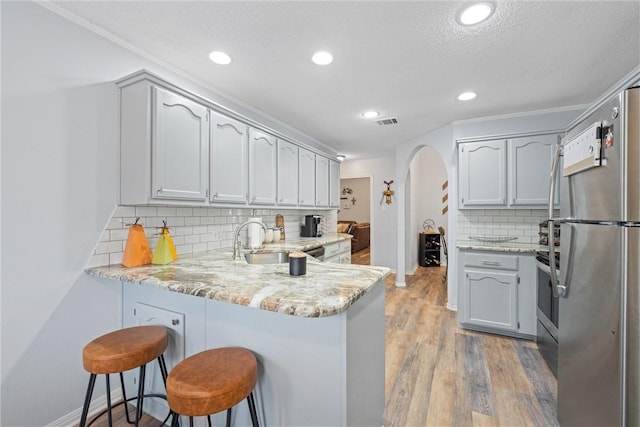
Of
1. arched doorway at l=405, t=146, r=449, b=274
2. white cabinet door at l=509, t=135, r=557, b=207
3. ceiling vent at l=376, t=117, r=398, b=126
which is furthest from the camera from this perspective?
arched doorway at l=405, t=146, r=449, b=274

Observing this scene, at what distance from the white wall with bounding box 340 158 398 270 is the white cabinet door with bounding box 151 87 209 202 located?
14.5ft

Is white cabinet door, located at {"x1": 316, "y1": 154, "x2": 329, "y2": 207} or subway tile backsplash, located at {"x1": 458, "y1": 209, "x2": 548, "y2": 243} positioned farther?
white cabinet door, located at {"x1": 316, "y1": 154, "x2": 329, "y2": 207}

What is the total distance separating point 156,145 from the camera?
5.93 ft

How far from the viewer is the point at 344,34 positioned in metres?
1.77

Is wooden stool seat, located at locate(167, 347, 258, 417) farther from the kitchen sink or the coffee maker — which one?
the coffee maker

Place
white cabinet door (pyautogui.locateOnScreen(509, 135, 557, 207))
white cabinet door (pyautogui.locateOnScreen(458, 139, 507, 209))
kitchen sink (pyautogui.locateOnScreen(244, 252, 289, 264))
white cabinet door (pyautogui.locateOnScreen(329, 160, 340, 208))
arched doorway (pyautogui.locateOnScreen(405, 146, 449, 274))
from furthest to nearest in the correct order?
1. arched doorway (pyautogui.locateOnScreen(405, 146, 449, 274))
2. white cabinet door (pyautogui.locateOnScreen(329, 160, 340, 208))
3. white cabinet door (pyautogui.locateOnScreen(458, 139, 507, 209))
4. white cabinet door (pyautogui.locateOnScreen(509, 135, 557, 207))
5. kitchen sink (pyautogui.locateOnScreen(244, 252, 289, 264))

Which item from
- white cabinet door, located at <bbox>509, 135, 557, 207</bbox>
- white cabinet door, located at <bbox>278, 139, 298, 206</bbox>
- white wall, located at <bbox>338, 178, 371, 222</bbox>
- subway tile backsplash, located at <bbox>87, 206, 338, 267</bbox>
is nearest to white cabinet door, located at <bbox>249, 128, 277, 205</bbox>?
white cabinet door, located at <bbox>278, 139, 298, 206</bbox>

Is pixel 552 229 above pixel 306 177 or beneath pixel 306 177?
beneath

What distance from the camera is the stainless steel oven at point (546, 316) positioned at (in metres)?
2.20

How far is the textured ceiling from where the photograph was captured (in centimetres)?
158

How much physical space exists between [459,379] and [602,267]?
1394 millimetres

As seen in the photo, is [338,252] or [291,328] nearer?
[291,328]

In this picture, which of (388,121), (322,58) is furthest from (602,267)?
(388,121)

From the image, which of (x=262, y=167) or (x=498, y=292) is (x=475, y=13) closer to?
(x=262, y=167)
